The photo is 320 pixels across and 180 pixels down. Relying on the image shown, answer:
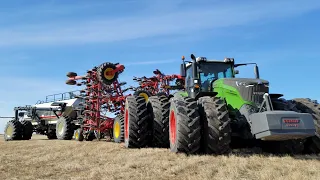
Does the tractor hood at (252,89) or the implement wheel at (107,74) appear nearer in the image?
the tractor hood at (252,89)

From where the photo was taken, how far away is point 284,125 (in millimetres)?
7305

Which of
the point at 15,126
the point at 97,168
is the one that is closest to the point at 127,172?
the point at 97,168

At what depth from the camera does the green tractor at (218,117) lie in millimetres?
7465

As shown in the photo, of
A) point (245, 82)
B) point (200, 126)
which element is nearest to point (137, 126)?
point (200, 126)

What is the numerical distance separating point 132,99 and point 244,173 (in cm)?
574

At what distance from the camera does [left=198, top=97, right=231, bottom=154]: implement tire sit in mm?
7802

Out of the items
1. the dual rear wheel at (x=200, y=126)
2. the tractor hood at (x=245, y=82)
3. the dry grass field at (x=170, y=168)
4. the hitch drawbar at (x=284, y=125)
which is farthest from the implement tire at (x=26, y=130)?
the hitch drawbar at (x=284, y=125)

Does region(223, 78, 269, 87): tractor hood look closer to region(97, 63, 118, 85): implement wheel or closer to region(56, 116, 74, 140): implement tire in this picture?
region(97, 63, 118, 85): implement wheel

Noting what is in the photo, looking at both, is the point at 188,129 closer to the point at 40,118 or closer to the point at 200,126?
the point at 200,126

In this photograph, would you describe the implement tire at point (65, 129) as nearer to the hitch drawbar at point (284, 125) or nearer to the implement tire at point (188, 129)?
the implement tire at point (188, 129)

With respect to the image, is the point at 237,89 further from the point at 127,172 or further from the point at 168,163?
the point at 127,172

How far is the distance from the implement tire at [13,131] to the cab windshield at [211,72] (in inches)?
653

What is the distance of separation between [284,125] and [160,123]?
13.2 feet

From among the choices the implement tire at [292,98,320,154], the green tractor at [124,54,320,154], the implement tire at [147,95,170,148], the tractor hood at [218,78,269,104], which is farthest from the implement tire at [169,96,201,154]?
the implement tire at [292,98,320,154]
